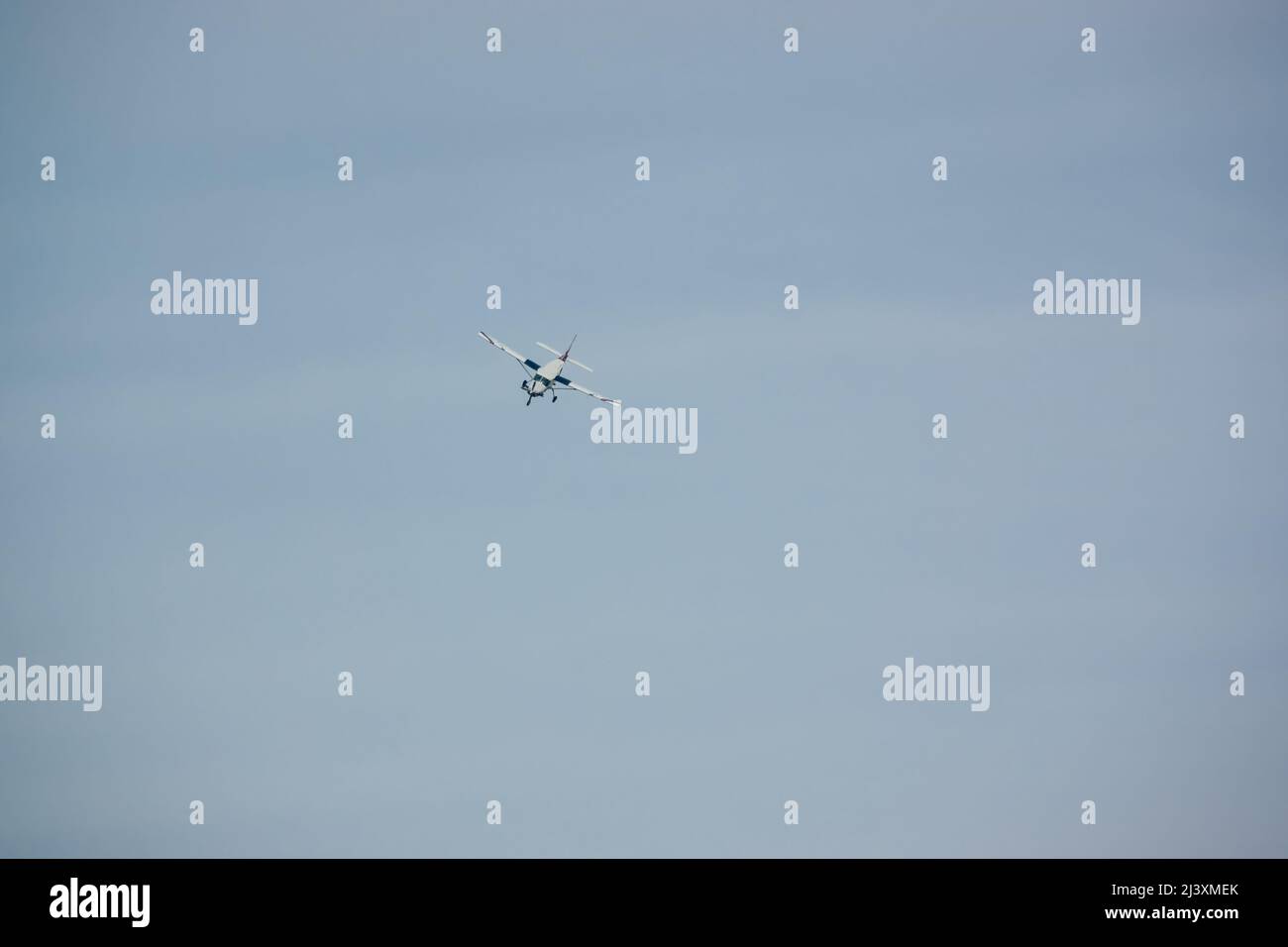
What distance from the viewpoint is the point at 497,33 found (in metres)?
133
